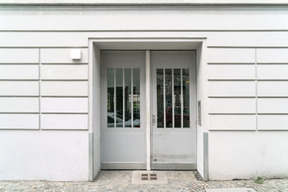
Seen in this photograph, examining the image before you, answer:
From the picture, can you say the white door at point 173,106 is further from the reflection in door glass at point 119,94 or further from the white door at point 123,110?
the reflection in door glass at point 119,94

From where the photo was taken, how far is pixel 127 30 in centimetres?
424

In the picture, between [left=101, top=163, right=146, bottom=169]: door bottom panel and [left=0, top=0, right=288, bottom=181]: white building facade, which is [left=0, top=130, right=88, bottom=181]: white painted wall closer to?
[left=0, top=0, right=288, bottom=181]: white building facade

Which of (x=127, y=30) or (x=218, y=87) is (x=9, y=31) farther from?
(x=218, y=87)

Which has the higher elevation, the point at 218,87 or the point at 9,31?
the point at 9,31

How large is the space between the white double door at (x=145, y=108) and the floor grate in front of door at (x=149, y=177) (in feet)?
0.70

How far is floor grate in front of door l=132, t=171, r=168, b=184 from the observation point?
4203mm

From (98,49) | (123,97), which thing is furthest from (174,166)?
(98,49)

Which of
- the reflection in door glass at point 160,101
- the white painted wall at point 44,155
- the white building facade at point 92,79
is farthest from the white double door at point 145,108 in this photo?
the white painted wall at point 44,155

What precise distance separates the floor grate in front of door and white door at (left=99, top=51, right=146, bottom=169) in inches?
9.8

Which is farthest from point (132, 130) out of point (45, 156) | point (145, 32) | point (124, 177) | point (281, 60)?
point (281, 60)

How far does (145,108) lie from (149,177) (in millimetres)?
1566

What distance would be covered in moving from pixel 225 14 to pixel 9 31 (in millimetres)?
4655

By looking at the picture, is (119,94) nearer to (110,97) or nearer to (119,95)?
(119,95)

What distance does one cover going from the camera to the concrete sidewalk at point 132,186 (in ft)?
12.6
